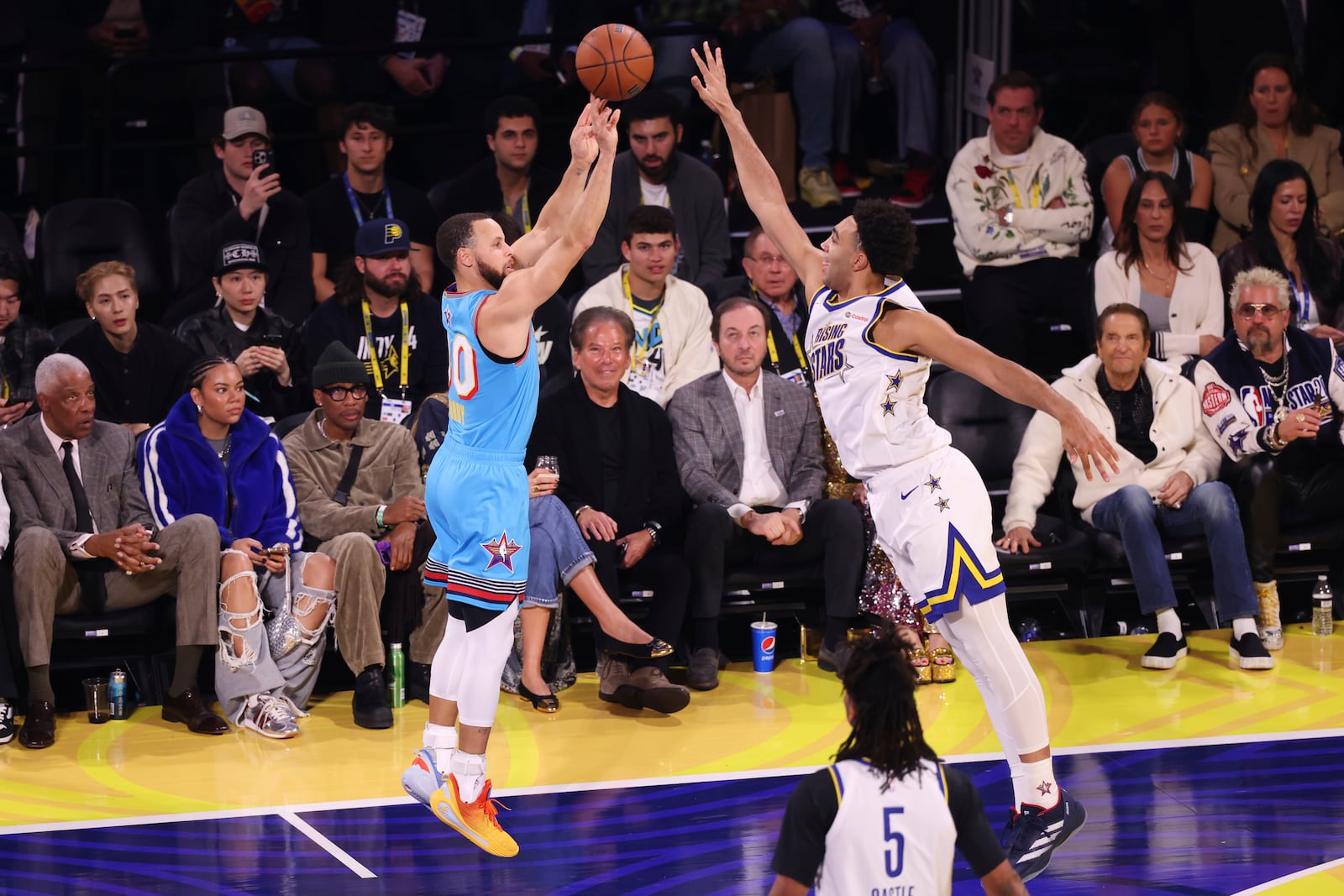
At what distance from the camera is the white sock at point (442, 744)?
16.1 feet

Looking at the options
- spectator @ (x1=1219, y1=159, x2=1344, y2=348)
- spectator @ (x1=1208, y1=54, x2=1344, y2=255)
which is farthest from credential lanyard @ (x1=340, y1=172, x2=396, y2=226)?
spectator @ (x1=1208, y1=54, x2=1344, y2=255)

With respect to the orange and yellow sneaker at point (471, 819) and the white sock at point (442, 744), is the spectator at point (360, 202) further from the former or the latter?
the orange and yellow sneaker at point (471, 819)

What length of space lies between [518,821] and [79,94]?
588 centimetres

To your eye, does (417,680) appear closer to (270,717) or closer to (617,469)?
(270,717)

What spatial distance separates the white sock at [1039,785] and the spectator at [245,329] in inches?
Answer: 163

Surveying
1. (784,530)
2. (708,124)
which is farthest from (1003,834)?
(708,124)

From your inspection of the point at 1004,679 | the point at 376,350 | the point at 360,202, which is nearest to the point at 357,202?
the point at 360,202

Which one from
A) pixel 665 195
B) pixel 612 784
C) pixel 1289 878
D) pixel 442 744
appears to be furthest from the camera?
pixel 665 195

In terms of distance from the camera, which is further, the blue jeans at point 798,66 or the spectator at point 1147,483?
the blue jeans at point 798,66

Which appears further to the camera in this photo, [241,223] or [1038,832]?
[241,223]

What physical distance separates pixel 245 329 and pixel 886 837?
205 inches

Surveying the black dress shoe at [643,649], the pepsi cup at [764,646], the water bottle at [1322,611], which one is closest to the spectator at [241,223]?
the black dress shoe at [643,649]

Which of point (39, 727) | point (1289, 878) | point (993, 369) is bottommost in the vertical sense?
point (1289, 878)

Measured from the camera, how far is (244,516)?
658 cm
